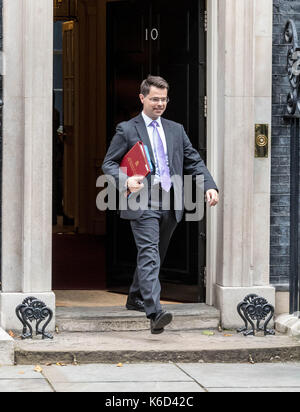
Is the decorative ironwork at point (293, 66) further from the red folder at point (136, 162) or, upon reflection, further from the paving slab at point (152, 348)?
the paving slab at point (152, 348)

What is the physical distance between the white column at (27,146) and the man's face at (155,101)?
2.49 ft

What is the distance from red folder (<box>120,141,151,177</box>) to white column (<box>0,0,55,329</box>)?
652mm

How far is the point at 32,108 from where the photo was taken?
315 inches

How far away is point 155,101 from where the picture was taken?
7.80 meters

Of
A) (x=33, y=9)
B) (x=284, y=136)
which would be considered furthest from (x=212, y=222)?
(x=33, y=9)

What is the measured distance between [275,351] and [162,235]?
1.20 m

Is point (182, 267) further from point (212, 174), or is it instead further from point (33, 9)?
point (33, 9)

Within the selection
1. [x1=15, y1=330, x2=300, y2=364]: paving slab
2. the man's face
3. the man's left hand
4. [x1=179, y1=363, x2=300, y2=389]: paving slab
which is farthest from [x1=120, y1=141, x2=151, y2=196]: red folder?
[x1=179, y1=363, x2=300, y2=389]: paving slab

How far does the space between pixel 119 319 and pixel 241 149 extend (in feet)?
5.42

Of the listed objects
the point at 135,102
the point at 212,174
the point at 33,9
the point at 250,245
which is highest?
the point at 33,9

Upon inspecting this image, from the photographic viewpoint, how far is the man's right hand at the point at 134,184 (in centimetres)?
753

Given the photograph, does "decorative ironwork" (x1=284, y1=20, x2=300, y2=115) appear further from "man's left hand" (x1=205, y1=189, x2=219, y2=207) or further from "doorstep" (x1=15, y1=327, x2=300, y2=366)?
"doorstep" (x1=15, y1=327, x2=300, y2=366)

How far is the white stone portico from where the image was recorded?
26.3ft

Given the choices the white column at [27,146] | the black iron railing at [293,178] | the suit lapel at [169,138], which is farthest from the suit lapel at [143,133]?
the black iron railing at [293,178]
